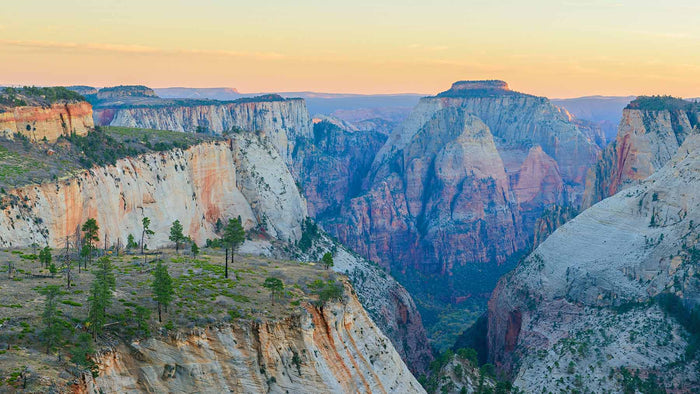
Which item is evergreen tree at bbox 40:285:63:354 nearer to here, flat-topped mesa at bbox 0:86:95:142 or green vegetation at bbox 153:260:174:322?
green vegetation at bbox 153:260:174:322

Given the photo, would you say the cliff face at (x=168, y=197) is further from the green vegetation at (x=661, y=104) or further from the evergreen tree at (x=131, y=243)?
the green vegetation at (x=661, y=104)

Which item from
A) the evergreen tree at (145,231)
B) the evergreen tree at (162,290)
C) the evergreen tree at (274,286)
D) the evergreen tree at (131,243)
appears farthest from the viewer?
the evergreen tree at (145,231)

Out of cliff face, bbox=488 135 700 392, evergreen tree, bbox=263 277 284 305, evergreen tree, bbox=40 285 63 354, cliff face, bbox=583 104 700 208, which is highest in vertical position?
cliff face, bbox=583 104 700 208

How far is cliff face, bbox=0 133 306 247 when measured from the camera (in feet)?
222

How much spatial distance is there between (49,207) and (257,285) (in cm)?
2724

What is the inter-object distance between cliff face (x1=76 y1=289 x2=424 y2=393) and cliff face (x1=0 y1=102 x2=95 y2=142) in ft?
157

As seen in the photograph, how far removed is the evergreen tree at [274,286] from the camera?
173ft

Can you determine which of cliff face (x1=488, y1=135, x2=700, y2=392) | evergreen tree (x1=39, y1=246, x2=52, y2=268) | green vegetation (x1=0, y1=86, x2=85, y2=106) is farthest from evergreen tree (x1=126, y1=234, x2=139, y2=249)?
cliff face (x1=488, y1=135, x2=700, y2=392)

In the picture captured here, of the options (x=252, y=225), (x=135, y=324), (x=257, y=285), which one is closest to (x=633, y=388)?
(x=257, y=285)

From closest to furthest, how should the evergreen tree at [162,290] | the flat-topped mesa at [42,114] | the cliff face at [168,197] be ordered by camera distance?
the evergreen tree at [162,290]
the cliff face at [168,197]
the flat-topped mesa at [42,114]

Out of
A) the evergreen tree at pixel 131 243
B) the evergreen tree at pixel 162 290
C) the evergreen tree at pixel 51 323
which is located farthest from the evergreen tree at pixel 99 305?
the evergreen tree at pixel 131 243

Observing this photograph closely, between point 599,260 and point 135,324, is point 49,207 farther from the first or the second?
point 599,260

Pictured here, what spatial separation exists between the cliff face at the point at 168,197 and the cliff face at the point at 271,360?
29.2 m

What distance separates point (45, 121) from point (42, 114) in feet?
3.08
